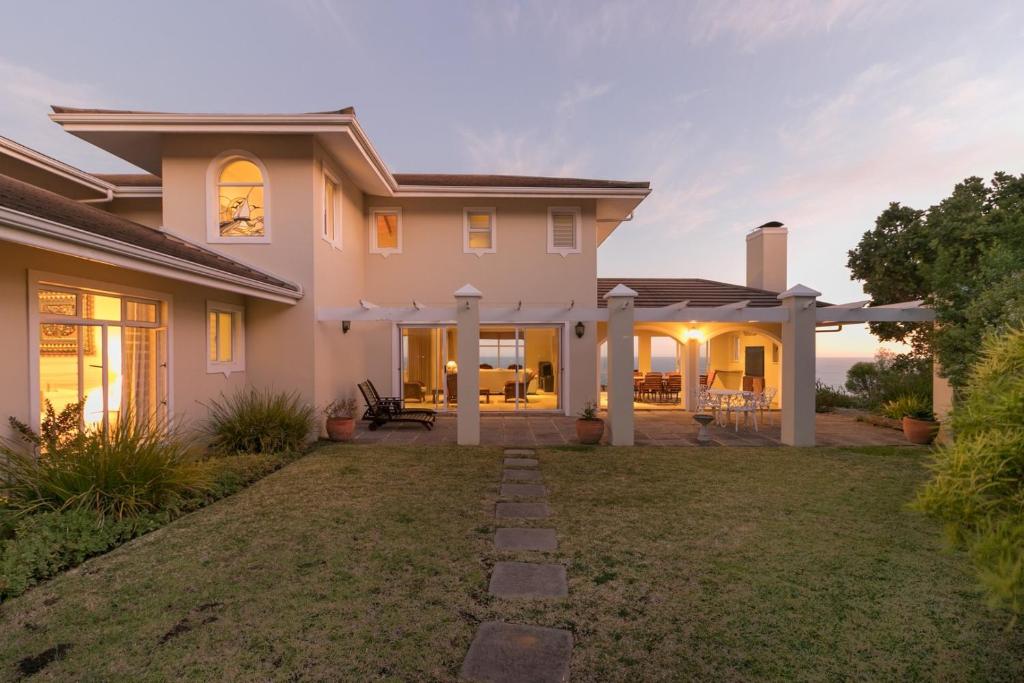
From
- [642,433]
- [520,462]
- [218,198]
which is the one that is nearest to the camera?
[520,462]

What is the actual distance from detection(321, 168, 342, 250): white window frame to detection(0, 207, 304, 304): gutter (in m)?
2.56

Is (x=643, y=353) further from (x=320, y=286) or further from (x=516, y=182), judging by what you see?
(x=320, y=286)

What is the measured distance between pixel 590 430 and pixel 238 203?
8.44 metres

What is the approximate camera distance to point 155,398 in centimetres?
738

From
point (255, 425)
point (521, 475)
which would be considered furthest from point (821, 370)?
point (255, 425)

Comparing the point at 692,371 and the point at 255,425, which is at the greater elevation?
the point at 692,371

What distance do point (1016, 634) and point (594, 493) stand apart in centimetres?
382

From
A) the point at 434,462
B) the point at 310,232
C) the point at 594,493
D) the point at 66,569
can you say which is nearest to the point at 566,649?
the point at 594,493

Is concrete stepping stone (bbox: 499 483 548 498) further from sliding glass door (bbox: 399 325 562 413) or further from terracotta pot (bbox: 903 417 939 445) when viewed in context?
terracotta pot (bbox: 903 417 939 445)

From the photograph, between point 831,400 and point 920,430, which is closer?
point 920,430

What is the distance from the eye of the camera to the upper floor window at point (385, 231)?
12773mm

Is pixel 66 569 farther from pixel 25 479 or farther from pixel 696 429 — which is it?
pixel 696 429

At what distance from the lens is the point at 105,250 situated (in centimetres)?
511

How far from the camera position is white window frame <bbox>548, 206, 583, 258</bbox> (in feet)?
42.8
